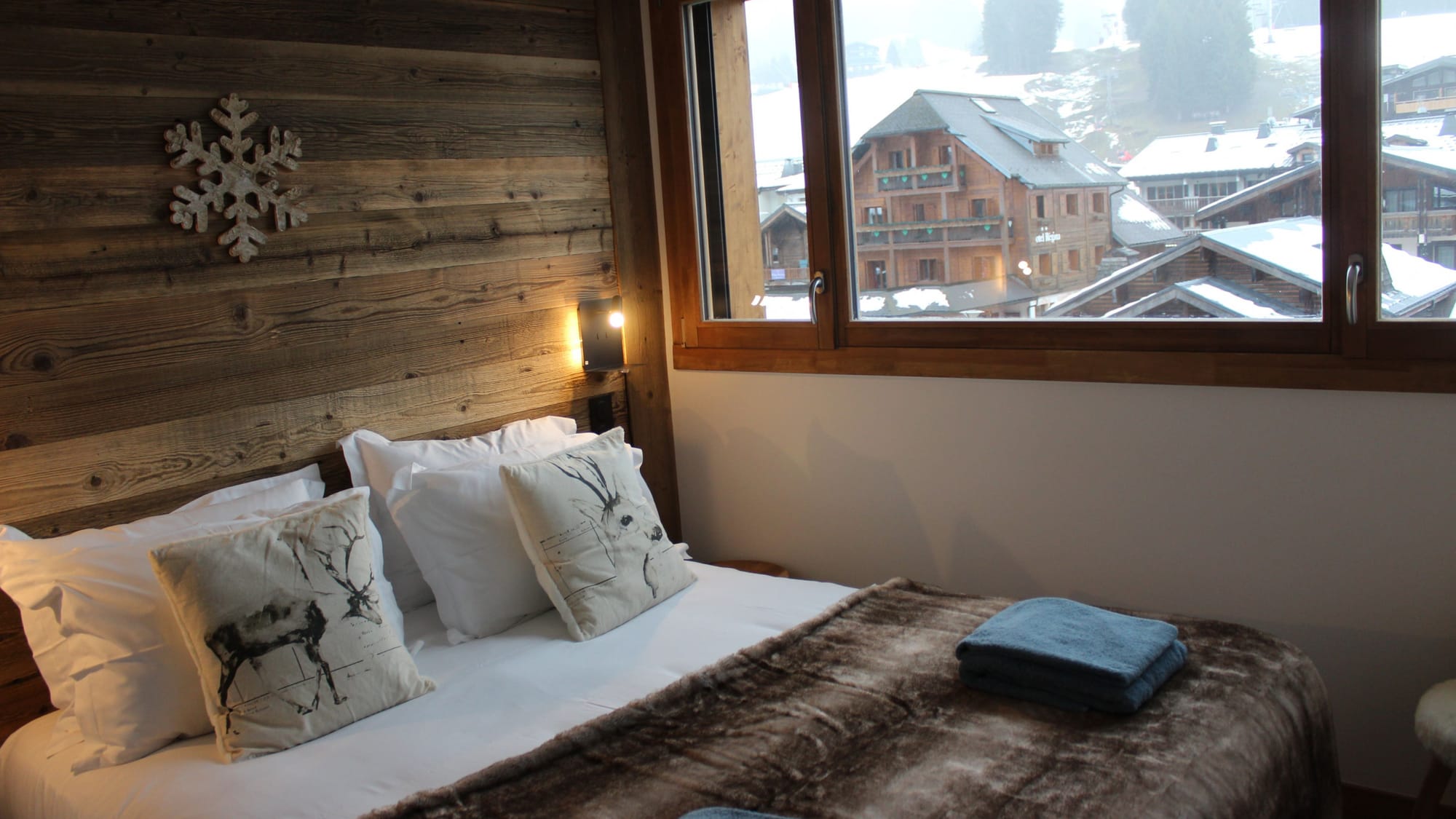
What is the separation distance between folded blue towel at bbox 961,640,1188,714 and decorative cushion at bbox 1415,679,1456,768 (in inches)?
18.1

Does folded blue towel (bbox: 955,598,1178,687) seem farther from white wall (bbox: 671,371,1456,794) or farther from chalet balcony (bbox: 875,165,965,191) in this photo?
chalet balcony (bbox: 875,165,965,191)

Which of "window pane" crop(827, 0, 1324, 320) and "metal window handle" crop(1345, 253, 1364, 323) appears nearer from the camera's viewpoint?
"metal window handle" crop(1345, 253, 1364, 323)

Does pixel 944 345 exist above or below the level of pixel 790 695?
above

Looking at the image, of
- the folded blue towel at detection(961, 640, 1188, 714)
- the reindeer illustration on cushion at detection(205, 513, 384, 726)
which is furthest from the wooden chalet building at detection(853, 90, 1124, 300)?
the reindeer illustration on cushion at detection(205, 513, 384, 726)

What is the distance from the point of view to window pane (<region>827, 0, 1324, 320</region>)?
2561 millimetres

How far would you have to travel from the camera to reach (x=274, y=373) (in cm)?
277

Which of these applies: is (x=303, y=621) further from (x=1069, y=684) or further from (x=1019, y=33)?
(x=1019, y=33)

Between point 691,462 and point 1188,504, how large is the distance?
1634 mm

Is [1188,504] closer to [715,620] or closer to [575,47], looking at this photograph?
[715,620]

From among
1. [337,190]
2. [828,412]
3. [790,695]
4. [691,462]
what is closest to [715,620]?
[790,695]

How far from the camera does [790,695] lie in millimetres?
2172

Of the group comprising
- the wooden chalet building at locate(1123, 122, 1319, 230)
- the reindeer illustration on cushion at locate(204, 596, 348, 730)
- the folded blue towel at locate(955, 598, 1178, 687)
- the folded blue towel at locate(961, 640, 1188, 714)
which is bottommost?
the folded blue towel at locate(961, 640, 1188, 714)

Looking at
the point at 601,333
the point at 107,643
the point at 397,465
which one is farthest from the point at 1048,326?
the point at 107,643

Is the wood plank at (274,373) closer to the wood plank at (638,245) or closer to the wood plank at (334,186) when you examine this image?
the wood plank at (638,245)
